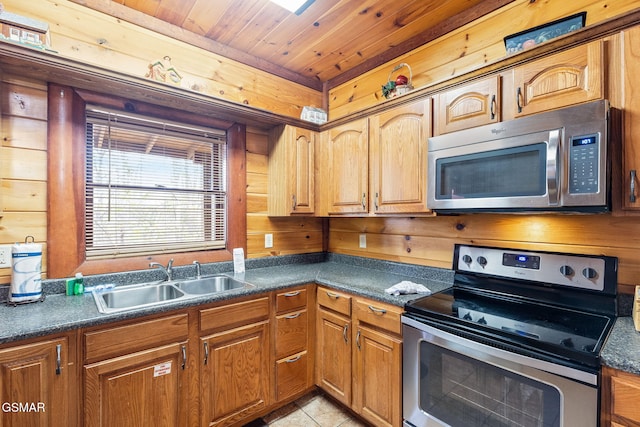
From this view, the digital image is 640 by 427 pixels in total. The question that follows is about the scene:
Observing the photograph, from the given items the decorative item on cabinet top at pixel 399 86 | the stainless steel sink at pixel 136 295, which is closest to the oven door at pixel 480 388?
the stainless steel sink at pixel 136 295

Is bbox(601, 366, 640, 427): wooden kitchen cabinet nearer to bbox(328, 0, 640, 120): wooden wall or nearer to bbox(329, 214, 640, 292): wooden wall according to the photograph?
bbox(329, 214, 640, 292): wooden wall

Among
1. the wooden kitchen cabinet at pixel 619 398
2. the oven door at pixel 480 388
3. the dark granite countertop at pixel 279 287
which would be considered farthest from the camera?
the dark granite countertop at pixel 279 287

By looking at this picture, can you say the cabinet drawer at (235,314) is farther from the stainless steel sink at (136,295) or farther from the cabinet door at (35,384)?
the cabinet door at (35,384)

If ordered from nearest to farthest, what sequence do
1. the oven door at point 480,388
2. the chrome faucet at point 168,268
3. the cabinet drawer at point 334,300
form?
the oven door at point 480,388, the cabinet drawer at point 334,300, the chrome faucet at point 168,268

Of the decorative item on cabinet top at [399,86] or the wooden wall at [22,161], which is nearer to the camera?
the wooden wall at [22,161]

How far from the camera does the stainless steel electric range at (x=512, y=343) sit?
1.09 metres

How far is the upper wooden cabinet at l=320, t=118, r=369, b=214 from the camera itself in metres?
2.19

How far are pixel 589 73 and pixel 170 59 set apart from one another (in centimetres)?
236

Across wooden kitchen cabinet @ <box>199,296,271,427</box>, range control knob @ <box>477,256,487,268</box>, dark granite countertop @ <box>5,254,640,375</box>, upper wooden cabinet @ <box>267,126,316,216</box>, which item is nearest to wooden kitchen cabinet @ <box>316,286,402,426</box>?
dark granite countertop @ <box>5,254,640,375</box>

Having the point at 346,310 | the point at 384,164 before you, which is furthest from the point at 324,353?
the point at 384,164

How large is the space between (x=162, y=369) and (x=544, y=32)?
258cm

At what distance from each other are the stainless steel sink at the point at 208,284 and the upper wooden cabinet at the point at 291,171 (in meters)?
0.65

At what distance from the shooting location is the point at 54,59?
4.88 feet
